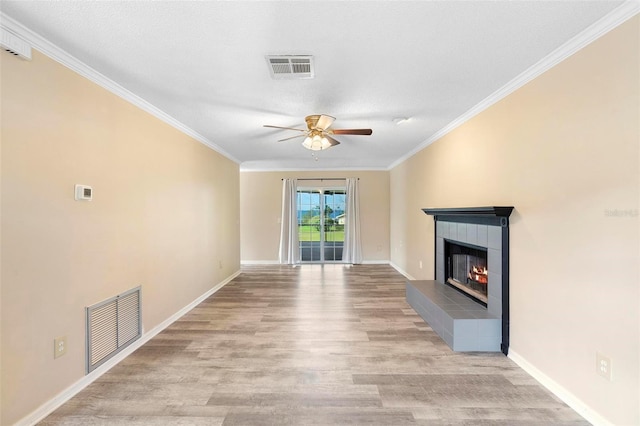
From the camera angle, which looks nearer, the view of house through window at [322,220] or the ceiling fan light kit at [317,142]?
the ceiling fan light kit at [317,142]

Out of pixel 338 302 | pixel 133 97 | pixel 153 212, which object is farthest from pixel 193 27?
pixel 338 302

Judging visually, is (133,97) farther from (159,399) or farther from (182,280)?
(159,399)

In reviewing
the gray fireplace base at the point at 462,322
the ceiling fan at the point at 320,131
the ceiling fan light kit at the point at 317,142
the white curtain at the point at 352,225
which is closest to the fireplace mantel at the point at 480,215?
the gray fireplace base at the point at 462,322

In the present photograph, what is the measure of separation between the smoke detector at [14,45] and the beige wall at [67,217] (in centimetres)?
5

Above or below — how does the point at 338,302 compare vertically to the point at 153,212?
below

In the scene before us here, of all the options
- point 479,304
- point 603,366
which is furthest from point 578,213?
point 479,304

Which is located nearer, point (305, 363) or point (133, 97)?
point (305, 363)

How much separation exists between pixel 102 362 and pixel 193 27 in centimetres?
264

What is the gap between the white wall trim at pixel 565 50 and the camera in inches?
60.6

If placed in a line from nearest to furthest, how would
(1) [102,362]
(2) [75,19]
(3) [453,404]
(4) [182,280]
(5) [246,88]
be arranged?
(2) [75,19] → (3) [453,404] → (1) [102,362] → (5) [246,88] → (4) [182,280]

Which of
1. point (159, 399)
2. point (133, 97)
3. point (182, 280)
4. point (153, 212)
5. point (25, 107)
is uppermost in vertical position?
point (133, 97)

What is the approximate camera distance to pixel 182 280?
358cm

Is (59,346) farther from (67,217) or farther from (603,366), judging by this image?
(603,366)

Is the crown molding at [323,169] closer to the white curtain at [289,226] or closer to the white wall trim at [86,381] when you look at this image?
the white curtain at [289,226]
